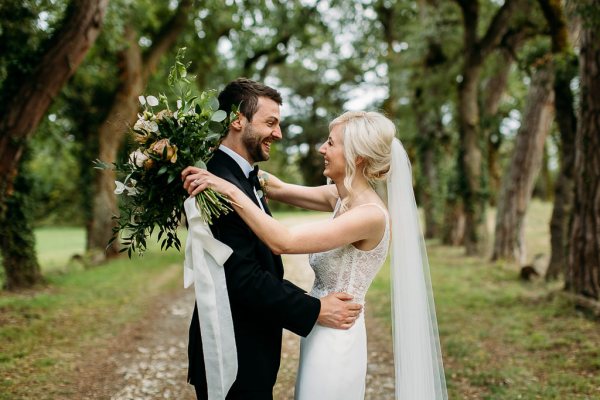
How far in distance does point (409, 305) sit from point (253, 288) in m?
1.27

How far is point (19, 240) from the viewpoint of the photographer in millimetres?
9758

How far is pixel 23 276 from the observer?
9984 millimetres

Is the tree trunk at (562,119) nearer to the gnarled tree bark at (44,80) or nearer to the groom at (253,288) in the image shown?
the groom at (253,288)

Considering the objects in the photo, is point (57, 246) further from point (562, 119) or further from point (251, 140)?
point (251, 140)

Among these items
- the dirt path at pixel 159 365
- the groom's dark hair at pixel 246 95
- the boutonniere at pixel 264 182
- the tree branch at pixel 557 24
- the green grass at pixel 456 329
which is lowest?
the dirt path at pixel 159 365

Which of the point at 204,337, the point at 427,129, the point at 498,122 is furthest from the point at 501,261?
the point at 204,337

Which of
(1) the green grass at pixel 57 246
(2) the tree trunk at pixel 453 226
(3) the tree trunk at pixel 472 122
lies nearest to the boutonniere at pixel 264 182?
(3) the tree trunk at pixel 472 122

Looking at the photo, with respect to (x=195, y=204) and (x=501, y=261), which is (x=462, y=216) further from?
(x=195, y=204)

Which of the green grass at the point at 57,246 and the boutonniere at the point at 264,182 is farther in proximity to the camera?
the green grass at the point at 57,246

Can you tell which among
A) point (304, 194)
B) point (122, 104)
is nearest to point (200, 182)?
point (304, 194)

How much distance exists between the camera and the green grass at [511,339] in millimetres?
5078

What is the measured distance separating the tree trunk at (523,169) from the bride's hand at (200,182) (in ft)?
34.6

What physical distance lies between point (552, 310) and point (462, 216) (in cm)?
1034

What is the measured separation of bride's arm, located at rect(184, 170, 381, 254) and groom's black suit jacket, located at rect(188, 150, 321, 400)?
0.13 metres
